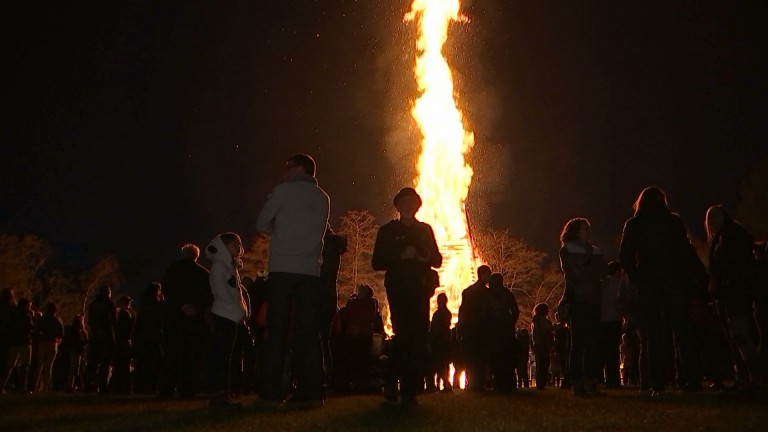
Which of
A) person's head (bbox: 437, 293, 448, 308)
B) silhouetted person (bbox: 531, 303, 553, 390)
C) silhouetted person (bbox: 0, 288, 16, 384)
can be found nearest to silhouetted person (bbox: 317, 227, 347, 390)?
person's head (bbox: 437, 293, 448, 308)

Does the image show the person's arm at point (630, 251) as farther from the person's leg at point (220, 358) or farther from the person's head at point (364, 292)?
the person's head at point (364, 292)

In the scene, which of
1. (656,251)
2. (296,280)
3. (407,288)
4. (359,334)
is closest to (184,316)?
(296,280)

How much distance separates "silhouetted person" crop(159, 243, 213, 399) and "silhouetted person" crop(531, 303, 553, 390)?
263 inches

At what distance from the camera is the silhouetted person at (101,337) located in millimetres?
14695

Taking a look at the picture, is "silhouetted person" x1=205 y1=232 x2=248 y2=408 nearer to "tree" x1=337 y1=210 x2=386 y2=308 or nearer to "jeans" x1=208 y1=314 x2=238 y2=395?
"jeans" x1=208 y1=314 x2=238 y2=395

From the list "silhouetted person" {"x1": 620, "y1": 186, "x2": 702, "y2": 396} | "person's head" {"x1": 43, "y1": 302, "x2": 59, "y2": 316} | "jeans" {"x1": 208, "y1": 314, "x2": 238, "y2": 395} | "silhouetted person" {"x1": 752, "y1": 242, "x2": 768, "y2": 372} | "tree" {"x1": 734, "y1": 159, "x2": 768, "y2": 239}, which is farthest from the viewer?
"tree" {"x1": 734, "y1": 159, "x2": 768, "y2": 239}

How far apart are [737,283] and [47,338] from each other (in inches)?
507

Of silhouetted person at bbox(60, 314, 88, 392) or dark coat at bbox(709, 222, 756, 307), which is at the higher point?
dark coat at bbox(709, 222, 756, 307)

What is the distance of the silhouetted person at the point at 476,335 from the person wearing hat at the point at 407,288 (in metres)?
4.30

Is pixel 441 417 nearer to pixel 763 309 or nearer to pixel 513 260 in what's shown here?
pixel 763 309

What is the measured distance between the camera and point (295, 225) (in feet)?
24.8

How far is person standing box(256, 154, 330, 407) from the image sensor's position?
24.5 ft

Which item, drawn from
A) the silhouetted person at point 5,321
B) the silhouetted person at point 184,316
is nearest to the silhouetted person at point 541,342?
the silhouetted person at point 184,316

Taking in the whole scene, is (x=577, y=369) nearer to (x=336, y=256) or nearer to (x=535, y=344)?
(x=336, y=256)
